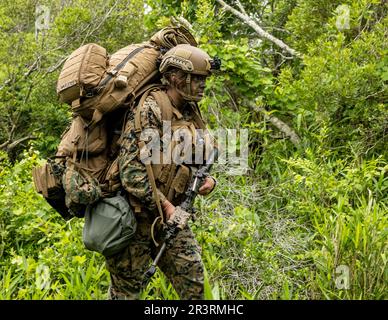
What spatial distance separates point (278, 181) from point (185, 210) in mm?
2620

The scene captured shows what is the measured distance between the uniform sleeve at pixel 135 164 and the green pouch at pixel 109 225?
12 cm

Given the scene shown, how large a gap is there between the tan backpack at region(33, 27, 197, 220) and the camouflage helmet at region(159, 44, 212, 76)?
14cm

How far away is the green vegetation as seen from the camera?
4.49 meters

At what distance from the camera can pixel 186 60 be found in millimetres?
3574

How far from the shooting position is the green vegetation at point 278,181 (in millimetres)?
4492

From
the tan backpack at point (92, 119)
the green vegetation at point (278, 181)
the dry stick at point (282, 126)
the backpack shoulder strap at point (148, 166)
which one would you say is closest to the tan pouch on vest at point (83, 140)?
the tan backpack at point (92, 119)

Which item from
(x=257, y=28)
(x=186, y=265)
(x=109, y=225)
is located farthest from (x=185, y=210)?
(x=257, y=28)

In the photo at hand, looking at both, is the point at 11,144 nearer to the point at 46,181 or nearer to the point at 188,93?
the point at 46,181

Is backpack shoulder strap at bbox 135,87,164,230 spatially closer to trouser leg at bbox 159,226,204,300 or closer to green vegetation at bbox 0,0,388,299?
trouser leg at bbox 159,226,204,300

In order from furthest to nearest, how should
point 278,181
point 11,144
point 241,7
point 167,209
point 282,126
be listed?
point 11,144
point 241,7
point 282,126
point 278,181
point 167,209

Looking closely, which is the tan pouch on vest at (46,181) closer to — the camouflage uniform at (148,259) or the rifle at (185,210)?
the camouflage uniform at (148,259)

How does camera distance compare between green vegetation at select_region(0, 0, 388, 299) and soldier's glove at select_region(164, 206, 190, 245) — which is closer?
soldier's glove at select_region(164, 206, 190, 245)

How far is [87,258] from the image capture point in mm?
5070

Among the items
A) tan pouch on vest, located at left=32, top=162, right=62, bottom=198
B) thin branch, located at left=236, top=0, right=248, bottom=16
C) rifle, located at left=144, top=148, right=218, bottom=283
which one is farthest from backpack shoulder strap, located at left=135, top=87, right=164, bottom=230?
thin branch, located at left=236, top=0, right=248, bottom=16
